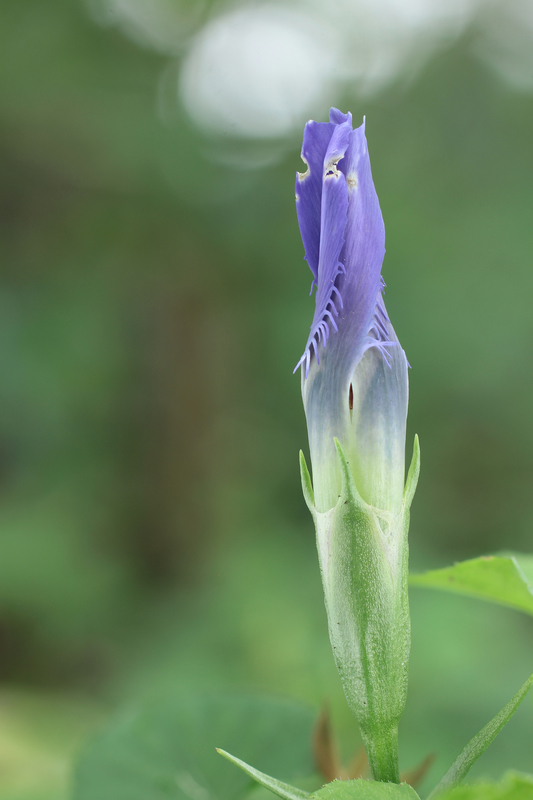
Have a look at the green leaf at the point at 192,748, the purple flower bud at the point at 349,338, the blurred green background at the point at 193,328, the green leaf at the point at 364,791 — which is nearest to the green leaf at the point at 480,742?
the green leaf at the point at 364,791

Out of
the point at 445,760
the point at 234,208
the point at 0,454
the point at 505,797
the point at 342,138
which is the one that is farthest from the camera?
the point at 234,208

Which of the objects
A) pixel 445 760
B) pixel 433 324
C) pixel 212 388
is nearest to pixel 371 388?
pixel 445 760

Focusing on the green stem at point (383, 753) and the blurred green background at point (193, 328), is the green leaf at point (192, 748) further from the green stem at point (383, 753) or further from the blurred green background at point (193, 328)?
the blurred green background at point (193, 328)

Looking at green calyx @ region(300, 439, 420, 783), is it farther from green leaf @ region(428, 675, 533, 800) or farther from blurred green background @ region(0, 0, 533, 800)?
blurred green background @ region(0, 0, 533, 800)

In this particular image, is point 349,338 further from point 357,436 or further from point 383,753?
point 383,753

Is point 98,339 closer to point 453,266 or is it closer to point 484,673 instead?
point 453,266

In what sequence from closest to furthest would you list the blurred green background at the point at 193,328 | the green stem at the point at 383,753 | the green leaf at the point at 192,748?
the green stem at the point at 383,753
the green leaf at the point at 192,748
the blurred green background at the point at 193,328
